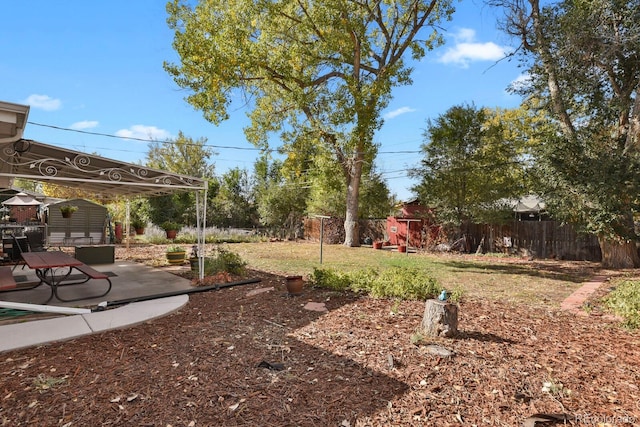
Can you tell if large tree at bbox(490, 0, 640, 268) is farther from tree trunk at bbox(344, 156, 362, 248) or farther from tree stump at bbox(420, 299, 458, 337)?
tree stump at bbox(420, 299, 458, 337)

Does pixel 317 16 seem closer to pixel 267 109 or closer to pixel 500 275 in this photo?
pixel 267 109

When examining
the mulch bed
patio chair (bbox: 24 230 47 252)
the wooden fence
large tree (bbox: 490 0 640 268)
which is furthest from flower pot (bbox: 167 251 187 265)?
the wooden fence

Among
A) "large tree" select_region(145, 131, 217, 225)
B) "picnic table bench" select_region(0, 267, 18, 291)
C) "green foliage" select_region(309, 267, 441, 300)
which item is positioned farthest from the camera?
"large tree" select_region(145, 131, 217, 225)

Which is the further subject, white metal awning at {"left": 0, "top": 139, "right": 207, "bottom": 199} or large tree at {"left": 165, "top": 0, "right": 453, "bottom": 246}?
large tree at {"left": 165, "top": 0, "right": 453, "bottom": 246}

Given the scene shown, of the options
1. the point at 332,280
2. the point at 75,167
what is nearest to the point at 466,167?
the point at 332,280

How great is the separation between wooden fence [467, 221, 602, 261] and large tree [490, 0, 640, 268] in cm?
197

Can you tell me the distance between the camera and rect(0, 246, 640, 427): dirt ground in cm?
248

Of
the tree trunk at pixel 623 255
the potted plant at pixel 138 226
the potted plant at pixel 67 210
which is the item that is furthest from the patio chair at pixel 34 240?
the tree trunk at pixel 623 255

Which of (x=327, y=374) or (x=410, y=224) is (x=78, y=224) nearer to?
(x=327, y=374)

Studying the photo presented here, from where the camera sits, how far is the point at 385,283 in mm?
5969

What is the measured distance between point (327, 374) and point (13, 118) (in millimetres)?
4475

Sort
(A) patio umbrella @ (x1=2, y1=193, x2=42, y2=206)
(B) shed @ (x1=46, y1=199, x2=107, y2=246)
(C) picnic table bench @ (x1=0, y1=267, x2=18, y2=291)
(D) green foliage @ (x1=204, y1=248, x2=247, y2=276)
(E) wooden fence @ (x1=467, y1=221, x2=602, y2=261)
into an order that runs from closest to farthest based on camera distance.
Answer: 1. (C) picnic table bench @ (x1=0, y1=267, x2=18, y2=291)
2. (D) green foliage @ (x1=204, y1=248, x2=247, y2=276)
3. (A) patio umbrella @ (x1=2, y1=193, x2=42, y2=206)
4. (B) shed @ (x1=46, y1=199, x2=107, y2=246)
5. (E) wooden fence @ (x1=467, y1=221, x2=602, y2=261)

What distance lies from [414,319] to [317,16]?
14021 millimetres

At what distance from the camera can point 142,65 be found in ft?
56.8
